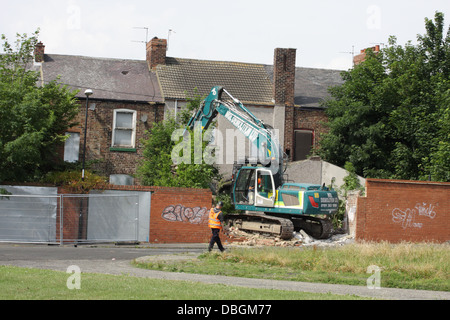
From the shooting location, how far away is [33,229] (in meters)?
22.9

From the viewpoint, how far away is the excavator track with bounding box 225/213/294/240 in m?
24.9

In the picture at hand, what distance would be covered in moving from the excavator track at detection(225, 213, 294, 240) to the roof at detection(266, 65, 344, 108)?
12.4 meters

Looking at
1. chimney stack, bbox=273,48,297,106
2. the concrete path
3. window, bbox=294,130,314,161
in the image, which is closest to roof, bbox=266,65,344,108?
chimney stack, bbox=273,48,297,106

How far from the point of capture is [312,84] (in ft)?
135

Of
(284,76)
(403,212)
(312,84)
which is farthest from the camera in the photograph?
(312,84)

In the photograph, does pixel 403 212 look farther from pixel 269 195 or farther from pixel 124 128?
pixel 124 128

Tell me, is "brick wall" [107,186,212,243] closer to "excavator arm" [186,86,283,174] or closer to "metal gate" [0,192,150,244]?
"metal gate" [0,192,150,244]

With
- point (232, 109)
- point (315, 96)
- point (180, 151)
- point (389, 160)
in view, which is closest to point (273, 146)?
point (232, 109)

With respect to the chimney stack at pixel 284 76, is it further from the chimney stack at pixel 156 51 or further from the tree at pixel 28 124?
the tree at pixel 28 124

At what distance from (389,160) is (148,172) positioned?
13866 millimetres

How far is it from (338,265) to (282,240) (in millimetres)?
9160

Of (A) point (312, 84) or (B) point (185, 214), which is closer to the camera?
(B) point (185, 214)

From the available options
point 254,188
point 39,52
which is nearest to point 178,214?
point 254,188

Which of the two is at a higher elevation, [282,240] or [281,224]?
[281,224]
